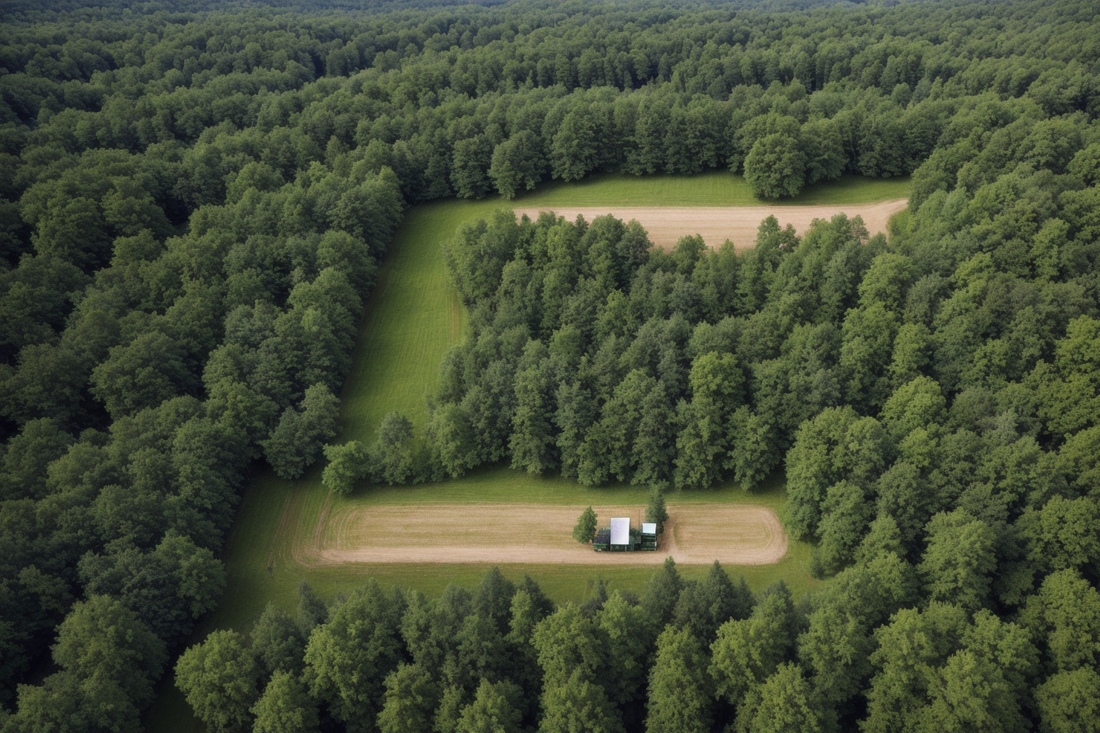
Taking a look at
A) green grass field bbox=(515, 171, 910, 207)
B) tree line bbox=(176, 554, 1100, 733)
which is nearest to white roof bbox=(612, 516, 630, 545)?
tree line bbox=(176, 554, 1100, 733)

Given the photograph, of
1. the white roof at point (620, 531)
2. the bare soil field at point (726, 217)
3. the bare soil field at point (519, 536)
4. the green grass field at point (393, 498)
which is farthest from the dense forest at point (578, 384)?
the white roof at point (620, 531)

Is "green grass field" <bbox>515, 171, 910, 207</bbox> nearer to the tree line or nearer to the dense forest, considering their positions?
the dense forest

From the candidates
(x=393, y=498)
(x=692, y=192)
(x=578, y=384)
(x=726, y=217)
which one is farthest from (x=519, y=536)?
(x=692, y=192)

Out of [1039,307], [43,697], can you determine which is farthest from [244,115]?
[1039,307]

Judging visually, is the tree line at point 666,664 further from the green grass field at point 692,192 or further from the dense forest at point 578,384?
the green grass field at point 692,192

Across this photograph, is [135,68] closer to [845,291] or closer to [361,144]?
[361,144]
